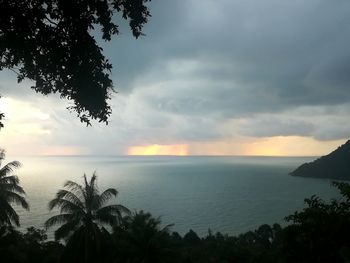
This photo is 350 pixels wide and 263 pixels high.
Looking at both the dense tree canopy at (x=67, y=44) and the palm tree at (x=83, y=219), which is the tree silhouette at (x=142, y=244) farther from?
the dense tree canopy at (x=67, y=44)

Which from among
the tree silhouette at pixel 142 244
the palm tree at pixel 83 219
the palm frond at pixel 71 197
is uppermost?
the palm frond at pixel 71 197

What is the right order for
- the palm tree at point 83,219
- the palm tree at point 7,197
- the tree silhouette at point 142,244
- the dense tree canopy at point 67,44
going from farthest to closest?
the tree silhouette at point 142,244 < the palm tree at point 7,197 < the palm tree at point 83,219 < the dense tree canopy at point 67,44

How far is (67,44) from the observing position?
1050cm

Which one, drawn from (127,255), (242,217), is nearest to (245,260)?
(127,255)

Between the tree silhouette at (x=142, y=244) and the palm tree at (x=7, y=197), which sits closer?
the palm tree at (x=7, y=197)

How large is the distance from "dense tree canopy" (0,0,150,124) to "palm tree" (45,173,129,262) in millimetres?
16310

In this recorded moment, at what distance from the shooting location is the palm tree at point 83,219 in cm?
2583

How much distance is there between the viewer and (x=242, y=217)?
11819cm

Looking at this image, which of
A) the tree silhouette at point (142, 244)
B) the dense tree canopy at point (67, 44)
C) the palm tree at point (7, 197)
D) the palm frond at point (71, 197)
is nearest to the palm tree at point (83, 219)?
the palm frond at point (71, 197)

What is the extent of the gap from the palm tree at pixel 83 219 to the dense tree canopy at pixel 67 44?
53.5 ft

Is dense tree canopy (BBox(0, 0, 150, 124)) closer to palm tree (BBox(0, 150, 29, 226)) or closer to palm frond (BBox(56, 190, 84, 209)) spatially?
palm frond (BBox(56, 190, 84, 209))

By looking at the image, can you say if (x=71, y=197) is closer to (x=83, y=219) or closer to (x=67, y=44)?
(x=83, y=219)

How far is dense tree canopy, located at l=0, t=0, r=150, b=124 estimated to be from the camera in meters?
9.73

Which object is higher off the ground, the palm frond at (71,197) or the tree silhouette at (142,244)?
the palm frond at (71,197)
